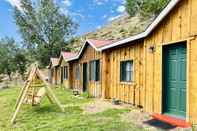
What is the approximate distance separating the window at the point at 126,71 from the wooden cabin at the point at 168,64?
0.14 m

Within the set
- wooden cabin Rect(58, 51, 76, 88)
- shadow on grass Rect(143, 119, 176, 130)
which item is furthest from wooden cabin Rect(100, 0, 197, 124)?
wooden cabin Rect(58, 51, 76, 88)

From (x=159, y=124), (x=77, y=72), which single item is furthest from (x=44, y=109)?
(x=77, y=72)

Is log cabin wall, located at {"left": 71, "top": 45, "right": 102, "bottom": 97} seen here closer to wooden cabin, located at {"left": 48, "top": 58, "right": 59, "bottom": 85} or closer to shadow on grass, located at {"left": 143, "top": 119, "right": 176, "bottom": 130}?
shadow on grass, located at {"left": 143, "top": 119, "right": 176, "bottom": 130}

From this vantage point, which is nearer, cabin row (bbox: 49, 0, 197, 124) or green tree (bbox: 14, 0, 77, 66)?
cabin row (bbox: 49, 0, 197, 124)

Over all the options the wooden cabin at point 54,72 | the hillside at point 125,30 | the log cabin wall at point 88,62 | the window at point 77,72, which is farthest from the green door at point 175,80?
the hillside at point 125,30

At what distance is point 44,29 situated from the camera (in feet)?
157

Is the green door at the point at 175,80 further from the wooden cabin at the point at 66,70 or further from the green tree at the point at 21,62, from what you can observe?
the green tree at the point at 21,62

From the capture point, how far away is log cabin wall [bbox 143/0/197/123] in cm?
831

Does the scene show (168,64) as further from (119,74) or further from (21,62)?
(21,62)

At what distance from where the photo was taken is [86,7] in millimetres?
85062

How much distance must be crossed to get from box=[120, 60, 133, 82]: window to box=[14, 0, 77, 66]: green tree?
1320 inches

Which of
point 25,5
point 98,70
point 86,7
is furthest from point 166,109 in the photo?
point 86,7

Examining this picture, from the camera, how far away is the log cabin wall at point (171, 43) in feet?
27.3

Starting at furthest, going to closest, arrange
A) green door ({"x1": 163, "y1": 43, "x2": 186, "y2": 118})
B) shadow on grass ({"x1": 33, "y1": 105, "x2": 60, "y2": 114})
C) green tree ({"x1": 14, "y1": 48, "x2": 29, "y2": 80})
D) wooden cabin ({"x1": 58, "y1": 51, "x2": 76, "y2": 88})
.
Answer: green tree ({"x1": 14, "y1": 48, "x2": 29, "y2": 80}) < wooden cabin ({"x1": 58, "y1": 51, "x2": 76, "y2": 88}) < shadow on grass ({"x1": 33, "y1": 105, "x2": 60, "y2": 114}) < green door ({"x1": 163, "y1": 43, "x2": 186, "y2": 118})
